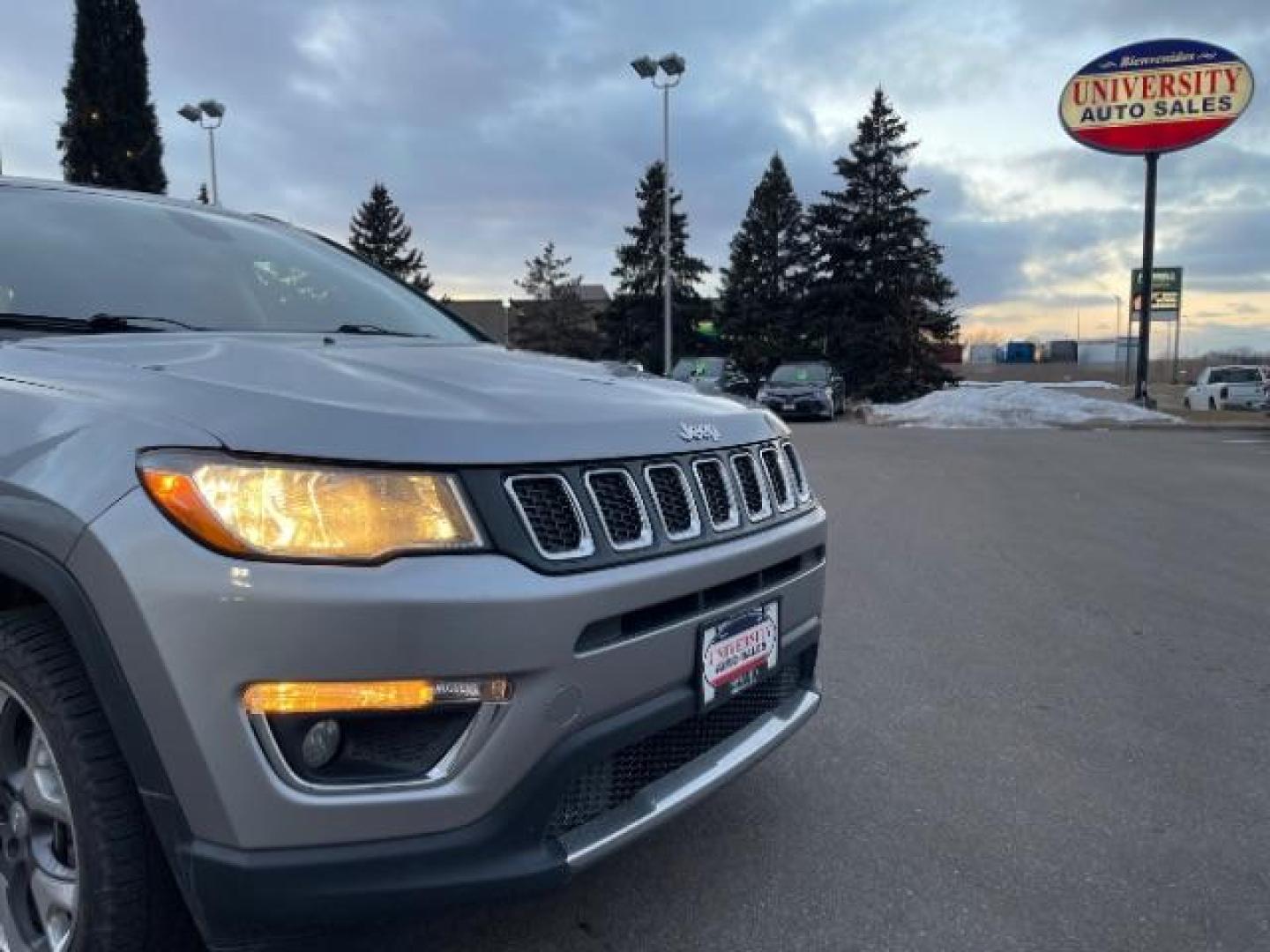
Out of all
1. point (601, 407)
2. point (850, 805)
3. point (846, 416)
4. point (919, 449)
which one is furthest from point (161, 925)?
point (846, 416)

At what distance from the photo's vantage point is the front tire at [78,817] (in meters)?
1.82

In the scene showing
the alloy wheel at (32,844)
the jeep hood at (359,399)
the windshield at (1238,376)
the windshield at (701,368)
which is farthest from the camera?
the windshield at (1238,376)

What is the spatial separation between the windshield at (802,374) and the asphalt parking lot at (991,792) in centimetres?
1723

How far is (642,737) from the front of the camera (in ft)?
6.72

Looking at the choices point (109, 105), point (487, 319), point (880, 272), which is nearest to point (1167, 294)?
point (880, 272)

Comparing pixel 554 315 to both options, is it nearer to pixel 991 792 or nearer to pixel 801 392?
→ pixel 801 392

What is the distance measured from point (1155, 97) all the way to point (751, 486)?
25.8 meters

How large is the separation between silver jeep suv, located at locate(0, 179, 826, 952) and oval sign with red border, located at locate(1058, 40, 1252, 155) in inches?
1017

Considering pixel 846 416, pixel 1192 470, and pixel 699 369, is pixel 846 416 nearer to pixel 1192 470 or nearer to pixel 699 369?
pixel 699 369

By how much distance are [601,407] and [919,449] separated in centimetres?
1352

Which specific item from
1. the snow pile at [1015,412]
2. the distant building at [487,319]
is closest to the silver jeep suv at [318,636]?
the distant building at [487,319]

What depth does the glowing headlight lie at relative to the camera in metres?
1.71

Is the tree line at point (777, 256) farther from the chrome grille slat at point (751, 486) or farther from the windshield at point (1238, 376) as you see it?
the chrome grille slat at point (751, 486)

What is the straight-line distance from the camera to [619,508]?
205 cm
